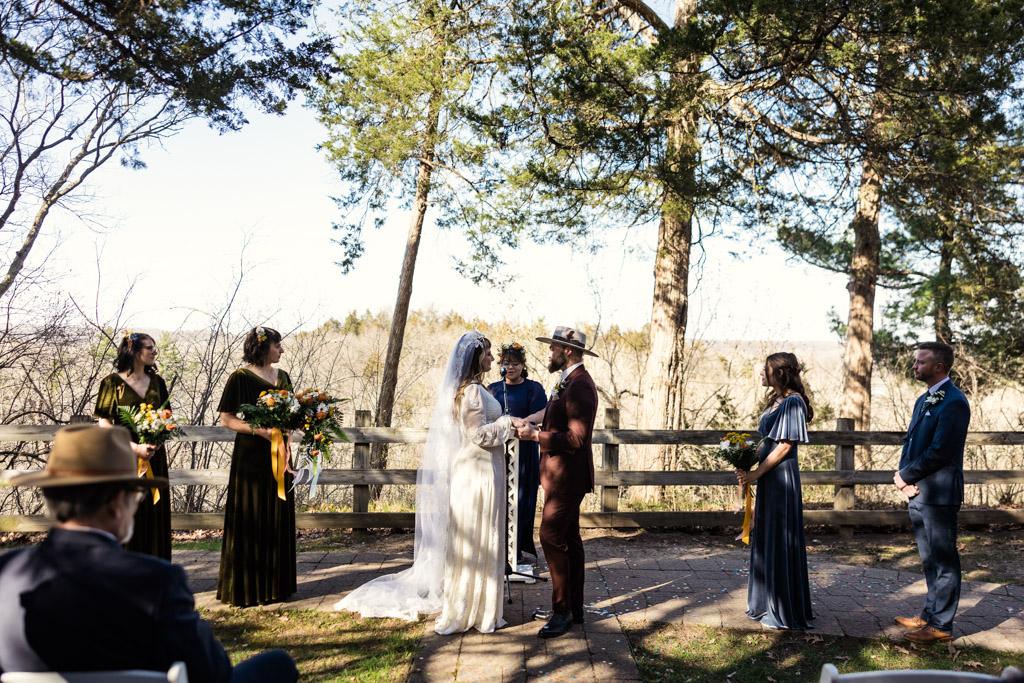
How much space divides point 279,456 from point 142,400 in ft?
3.66

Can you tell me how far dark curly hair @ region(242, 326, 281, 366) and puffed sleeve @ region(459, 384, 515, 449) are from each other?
5.58ft

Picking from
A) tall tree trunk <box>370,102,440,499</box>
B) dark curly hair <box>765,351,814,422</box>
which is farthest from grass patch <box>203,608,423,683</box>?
tall tree trunk <box>370,102,440,499</box>

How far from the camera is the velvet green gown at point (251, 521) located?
5895 mm

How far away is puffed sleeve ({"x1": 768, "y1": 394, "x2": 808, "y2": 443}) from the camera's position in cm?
547

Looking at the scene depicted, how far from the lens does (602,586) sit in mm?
6719

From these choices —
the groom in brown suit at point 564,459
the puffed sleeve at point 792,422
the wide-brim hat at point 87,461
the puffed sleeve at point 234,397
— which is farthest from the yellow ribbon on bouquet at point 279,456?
the puffed sleeve at point 792,422

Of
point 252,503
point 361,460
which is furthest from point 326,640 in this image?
point 361,460

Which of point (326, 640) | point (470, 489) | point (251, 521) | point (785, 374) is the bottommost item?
point (326, 640)

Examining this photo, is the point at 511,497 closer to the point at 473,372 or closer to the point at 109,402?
the point at 473,372

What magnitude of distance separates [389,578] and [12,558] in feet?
13.6

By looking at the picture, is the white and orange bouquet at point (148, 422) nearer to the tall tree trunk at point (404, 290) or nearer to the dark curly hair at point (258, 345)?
the dark curly hair at point (258, 345)

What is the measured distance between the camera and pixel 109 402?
570 cm

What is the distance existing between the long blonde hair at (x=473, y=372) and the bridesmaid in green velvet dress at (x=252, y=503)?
4.89 feet

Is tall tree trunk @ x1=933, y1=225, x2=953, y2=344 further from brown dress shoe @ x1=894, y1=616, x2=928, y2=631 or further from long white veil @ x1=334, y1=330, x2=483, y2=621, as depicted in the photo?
long white veil @ x1=334, y1=330, x2=483, y2=621
